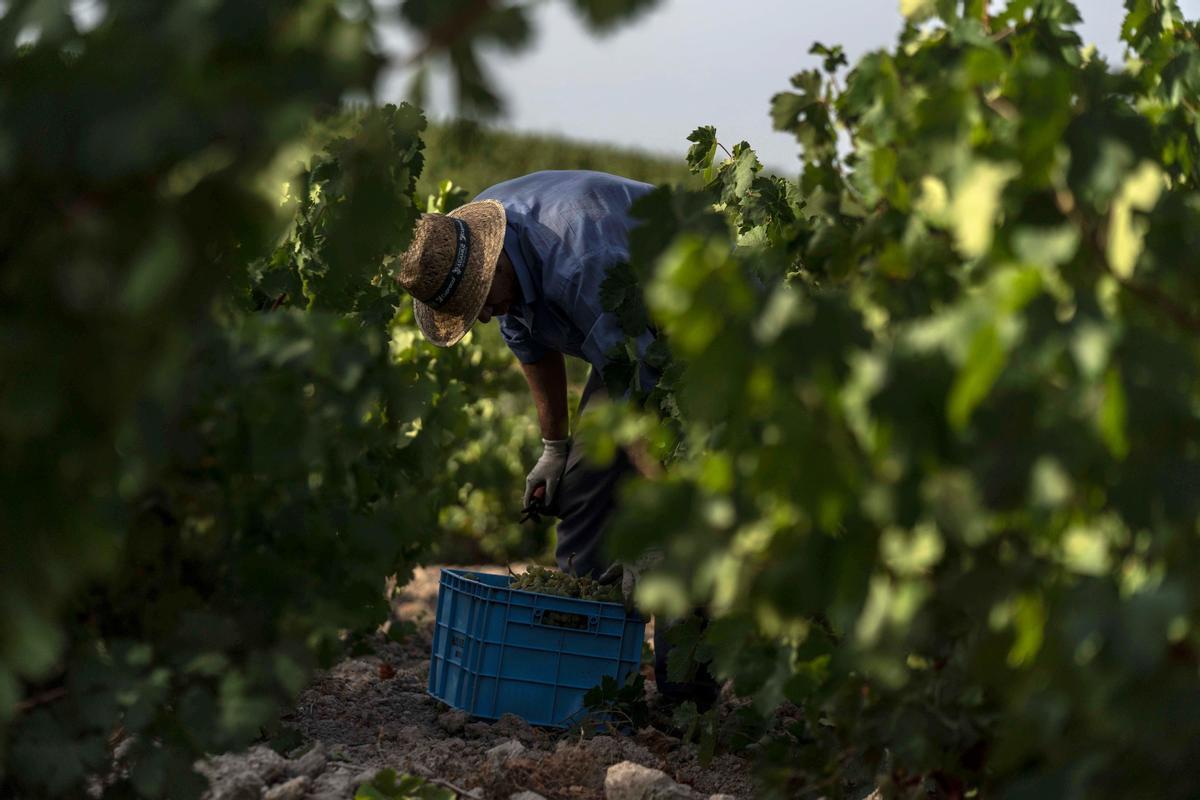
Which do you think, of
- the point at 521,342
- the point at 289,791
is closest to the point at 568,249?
the point at 521,342

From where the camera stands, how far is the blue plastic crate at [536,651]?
11.4 ft

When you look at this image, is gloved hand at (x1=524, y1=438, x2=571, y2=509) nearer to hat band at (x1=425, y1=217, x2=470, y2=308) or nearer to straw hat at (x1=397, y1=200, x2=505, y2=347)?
straw hat at (x1=397, y1=200, x2=505, y2=347)

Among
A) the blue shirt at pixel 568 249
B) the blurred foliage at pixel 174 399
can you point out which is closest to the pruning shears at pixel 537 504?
the blue shirt at pixel 568 249

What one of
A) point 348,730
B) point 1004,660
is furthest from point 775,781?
point 348,730

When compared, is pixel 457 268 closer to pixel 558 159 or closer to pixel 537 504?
pixel 537 504

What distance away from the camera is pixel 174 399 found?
3.95 ft

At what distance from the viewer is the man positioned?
366cm


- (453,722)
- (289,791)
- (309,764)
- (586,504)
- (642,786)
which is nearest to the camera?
(289,791)

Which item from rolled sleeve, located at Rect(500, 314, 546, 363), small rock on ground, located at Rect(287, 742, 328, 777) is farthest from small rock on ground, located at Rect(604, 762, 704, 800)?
rolled sleeve, located at Rect(500, 314, 546, 363)

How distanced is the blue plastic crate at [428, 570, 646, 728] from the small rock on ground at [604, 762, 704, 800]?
844 millimetres

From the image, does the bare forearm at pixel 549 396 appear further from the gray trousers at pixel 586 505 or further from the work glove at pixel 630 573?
the work glove at pixel 630 573

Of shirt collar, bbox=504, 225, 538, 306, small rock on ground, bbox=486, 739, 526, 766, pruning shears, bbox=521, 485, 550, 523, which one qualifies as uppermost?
shirt collar, bbox=504, 225, 538, 306

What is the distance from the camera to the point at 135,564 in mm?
1727

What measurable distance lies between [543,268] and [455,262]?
11.0 inches
